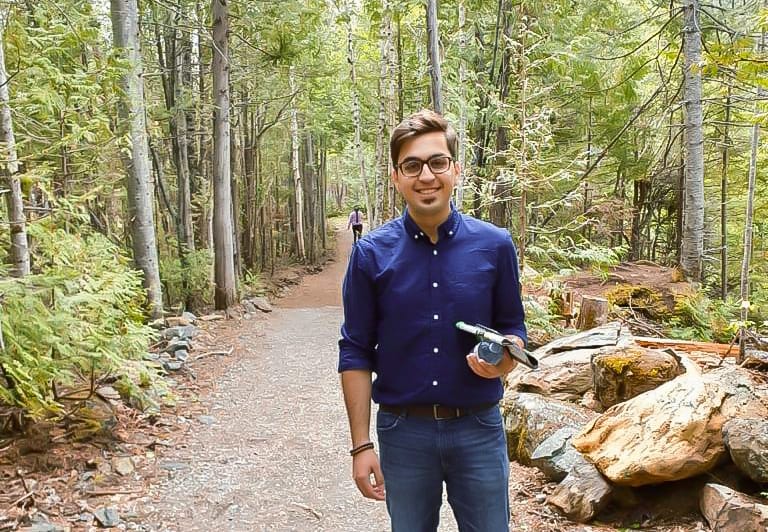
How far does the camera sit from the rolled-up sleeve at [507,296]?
221 centimetres

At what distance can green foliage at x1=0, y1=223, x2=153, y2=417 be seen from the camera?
412cm

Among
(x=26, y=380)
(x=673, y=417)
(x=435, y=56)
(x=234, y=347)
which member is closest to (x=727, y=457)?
(x=673, y=417)

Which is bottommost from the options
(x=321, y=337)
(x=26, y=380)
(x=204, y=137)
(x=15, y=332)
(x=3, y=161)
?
(x=321, y=337)

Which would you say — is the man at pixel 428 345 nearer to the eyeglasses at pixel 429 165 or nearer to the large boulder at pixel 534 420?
the eyeglasses at pixel 429 165

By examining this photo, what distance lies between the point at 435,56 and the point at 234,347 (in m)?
5.38

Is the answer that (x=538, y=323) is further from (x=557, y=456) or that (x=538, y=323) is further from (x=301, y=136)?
(x=301, y=136)

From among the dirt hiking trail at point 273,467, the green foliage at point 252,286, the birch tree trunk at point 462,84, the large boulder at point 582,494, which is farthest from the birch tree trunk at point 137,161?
the green foliage at point 252,286

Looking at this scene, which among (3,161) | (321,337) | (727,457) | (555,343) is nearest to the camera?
(727,457)

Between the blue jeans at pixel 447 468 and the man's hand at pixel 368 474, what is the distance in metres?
0.04

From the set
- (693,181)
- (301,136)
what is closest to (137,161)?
(693,181)

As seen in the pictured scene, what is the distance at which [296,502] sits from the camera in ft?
15.1

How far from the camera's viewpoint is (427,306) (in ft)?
7.00

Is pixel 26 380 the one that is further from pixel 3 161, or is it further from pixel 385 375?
pixel 385 375

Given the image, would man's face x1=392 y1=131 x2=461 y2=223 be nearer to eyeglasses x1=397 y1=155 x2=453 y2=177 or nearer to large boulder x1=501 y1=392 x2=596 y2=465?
eyeglasses x1=397 y1=155 x2=453 y2=177
